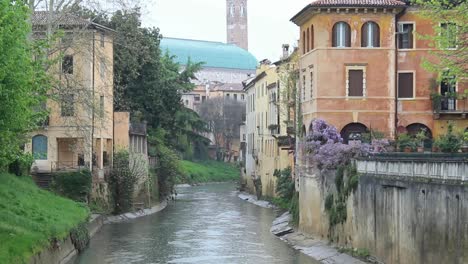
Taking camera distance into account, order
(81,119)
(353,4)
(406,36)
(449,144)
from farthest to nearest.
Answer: (406,36), (353,4), (81,119), (449,144)

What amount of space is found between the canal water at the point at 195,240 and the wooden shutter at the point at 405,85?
968 centimetres

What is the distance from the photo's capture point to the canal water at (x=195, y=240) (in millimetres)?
39062

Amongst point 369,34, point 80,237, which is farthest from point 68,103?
point 369,34

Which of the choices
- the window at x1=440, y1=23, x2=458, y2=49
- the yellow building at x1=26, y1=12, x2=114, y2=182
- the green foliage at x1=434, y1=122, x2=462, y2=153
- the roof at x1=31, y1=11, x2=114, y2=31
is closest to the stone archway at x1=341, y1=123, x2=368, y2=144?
the green foliage at x1=434, y1=122, x2=462, y2=153

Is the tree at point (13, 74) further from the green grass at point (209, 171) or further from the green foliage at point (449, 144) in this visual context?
the green grass at point (209, 171)

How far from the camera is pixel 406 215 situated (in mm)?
30234

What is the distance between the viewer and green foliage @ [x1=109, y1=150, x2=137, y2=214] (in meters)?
61.4

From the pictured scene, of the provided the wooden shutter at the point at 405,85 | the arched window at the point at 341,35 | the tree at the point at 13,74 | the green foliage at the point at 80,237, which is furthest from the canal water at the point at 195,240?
the tree at the point at 13,74

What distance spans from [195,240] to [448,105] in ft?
48.1

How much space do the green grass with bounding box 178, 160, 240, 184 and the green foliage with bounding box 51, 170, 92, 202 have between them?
55.6 m

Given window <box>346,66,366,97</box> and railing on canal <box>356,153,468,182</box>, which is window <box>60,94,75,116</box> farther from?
window <box>346,66,366,97</box>

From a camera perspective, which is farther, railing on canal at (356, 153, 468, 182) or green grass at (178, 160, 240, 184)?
green grass at (178, 160, 240, 184)

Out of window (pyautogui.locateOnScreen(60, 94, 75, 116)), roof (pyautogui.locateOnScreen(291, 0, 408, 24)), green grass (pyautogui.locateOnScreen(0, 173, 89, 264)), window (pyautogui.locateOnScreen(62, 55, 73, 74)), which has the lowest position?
green grass (pyautogui.locateOnScreen(0, 173, 89, 264))

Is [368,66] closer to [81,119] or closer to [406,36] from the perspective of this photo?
[406,36]
